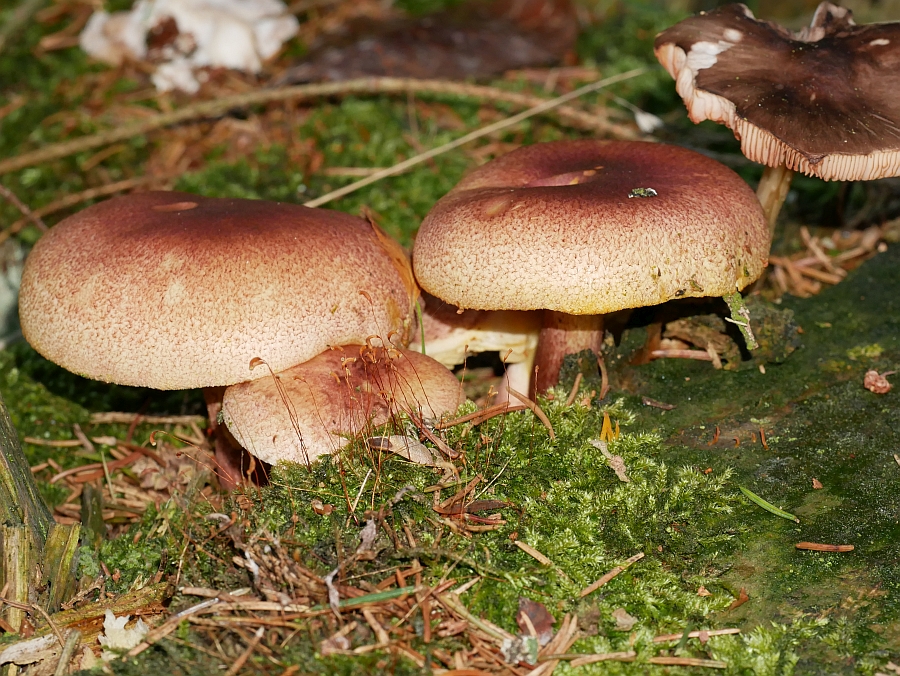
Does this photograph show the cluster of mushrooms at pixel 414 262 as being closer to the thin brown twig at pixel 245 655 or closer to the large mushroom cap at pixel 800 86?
the large mushroom cap at pixel 800 86

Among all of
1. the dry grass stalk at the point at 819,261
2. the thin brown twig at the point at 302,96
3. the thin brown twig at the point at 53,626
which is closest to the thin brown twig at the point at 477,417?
the thin brown twig at the point at 53,626

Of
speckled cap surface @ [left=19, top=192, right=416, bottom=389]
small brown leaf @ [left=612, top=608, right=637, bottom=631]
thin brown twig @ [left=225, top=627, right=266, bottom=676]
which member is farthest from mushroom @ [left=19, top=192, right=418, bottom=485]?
small brown leaf @ [left=612, top=608, right=637, bottom=631]

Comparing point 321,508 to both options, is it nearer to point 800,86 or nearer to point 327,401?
point 327,401

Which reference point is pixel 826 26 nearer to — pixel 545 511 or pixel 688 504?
pixel 688 504

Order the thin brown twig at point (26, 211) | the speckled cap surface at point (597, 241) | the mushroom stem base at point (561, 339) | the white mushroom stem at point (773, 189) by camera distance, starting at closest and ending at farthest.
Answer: the speckled cap surface at point (597, 241) < the mushroom stem base at point (561, 339) < the white mushroom stem at point (773, 189) < the thin brown twig at point (26, 211)

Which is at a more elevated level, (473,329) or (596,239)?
(596,239)

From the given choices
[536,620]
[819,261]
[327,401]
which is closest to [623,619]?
[536,620]

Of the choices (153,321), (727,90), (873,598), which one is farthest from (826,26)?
(153,321)
